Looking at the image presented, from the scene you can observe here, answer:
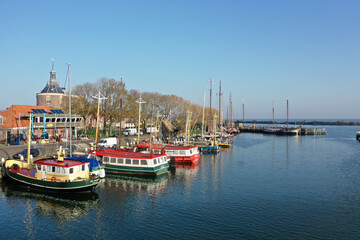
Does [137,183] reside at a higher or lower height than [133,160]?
lower

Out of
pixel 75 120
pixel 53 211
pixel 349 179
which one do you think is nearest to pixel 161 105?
pixel 75 120

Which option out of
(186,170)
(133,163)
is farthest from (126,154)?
(186,170)

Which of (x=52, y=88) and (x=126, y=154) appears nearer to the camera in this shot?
(x=126, y=154)

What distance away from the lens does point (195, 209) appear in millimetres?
30969

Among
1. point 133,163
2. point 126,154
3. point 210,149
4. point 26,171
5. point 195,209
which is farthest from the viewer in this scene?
point 210,149

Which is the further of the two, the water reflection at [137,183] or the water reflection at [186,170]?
the water reflection at [186,170]

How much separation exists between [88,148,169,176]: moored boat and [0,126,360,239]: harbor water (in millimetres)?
1744

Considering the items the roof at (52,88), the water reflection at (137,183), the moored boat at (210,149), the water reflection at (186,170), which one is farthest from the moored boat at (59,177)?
the roof at (52,88)

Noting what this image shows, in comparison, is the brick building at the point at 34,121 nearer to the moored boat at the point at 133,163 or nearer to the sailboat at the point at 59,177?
the moored boat at the point at 133,163

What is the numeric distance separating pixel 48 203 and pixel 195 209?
1653 cm

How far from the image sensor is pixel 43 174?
1391 inches

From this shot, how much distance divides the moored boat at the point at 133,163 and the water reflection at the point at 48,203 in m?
9.87

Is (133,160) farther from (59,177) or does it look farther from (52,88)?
(52,88)

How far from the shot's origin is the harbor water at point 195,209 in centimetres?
2542
